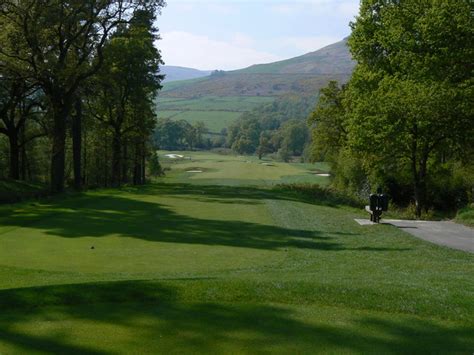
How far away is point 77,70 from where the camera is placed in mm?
35156

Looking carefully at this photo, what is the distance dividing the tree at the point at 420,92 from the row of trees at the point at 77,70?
1566cm

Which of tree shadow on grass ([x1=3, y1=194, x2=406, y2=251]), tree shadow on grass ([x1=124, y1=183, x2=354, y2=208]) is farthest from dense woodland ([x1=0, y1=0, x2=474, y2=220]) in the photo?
tree shadow on grass ([x1=3, y1=194, x2=406, y2=251])

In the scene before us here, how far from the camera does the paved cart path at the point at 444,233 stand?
61.7 ft

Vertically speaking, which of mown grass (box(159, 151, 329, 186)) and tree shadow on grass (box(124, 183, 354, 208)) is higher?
tree shadow on grass (box(124, 183, 354, 208))

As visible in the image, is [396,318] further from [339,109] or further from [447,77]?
[339,109]

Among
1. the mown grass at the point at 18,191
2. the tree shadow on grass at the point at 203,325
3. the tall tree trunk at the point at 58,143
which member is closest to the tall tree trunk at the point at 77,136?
the mown grass at the point at 18,191

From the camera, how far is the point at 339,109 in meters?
53.0

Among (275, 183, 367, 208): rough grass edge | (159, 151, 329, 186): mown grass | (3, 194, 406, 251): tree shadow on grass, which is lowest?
(159, 151, 329, 186): mown grass

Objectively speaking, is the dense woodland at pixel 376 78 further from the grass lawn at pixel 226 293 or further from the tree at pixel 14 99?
the grass lawn at pixel 226 293

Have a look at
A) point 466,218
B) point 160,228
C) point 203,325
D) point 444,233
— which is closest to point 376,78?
point 466,218

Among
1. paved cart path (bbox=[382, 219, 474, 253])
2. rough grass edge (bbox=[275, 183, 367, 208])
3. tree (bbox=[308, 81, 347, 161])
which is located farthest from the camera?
tree (bbox=[308, 81, 347, 161])

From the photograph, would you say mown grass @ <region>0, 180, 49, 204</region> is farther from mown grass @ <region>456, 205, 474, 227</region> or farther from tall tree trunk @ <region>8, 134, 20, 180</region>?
mown grass @ <region>456, 205, 474, 227</region>

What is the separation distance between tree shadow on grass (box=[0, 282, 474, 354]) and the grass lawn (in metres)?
0.02

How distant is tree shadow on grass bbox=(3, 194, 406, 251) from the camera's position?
18.3 m
